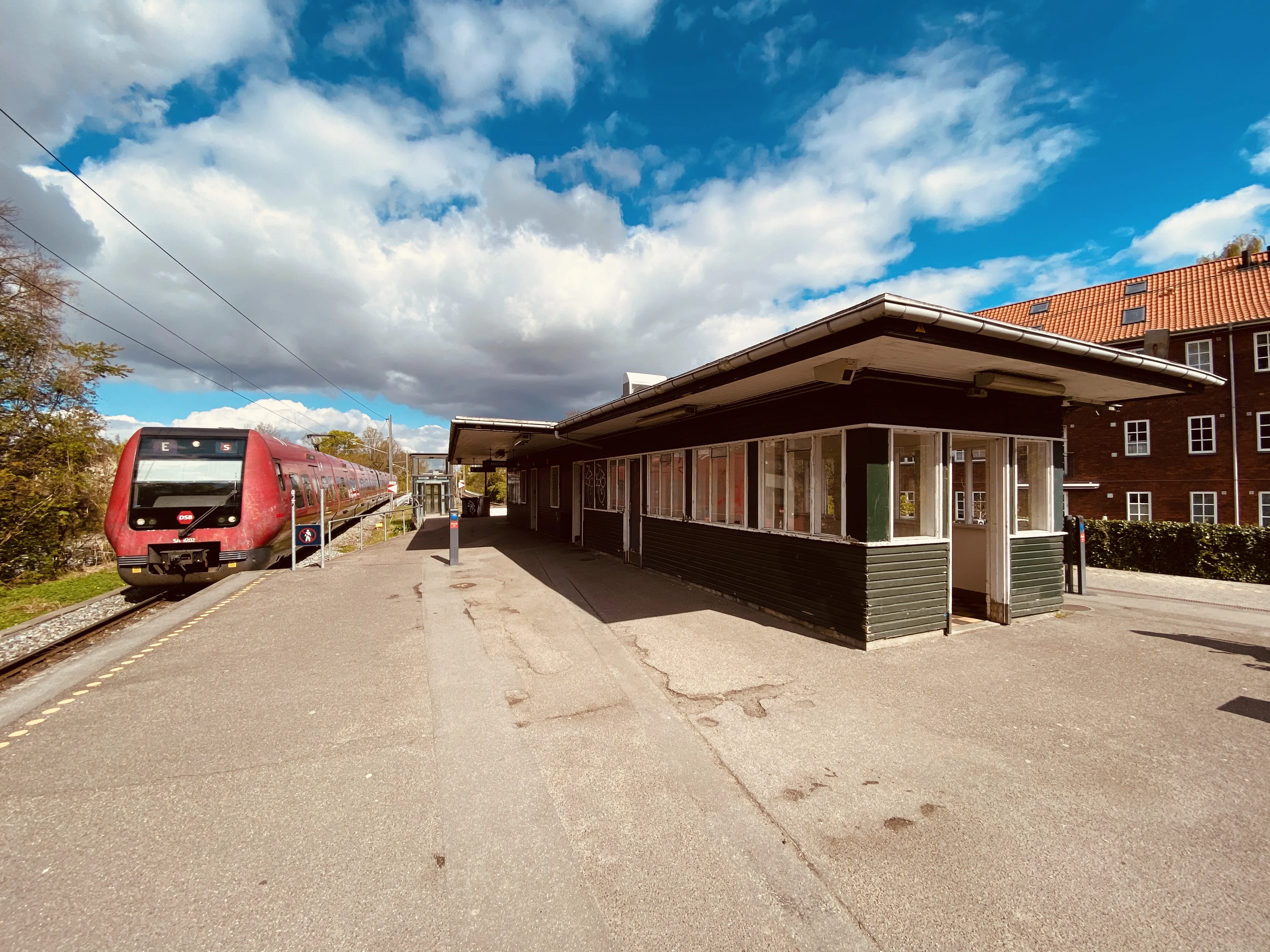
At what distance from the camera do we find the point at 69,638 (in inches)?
263

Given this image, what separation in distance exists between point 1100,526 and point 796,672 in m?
11.7

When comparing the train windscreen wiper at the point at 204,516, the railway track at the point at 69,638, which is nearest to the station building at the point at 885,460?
the train windscreen wiper at the point at 204,516

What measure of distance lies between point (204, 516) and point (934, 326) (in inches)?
435

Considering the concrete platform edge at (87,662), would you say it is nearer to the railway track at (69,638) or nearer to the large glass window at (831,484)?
the railway track at (69,638)

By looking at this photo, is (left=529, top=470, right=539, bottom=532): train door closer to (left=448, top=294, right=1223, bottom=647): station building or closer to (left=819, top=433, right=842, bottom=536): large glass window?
(left=448, top=294, right=1223, bottom=647): station building

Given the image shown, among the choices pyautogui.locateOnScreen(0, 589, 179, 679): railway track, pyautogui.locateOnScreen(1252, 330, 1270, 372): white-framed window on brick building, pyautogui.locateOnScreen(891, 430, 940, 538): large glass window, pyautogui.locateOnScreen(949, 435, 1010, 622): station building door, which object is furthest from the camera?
pyautogui.locateOnScreen(1252, 330, 1270, 372): white-framed window on brick building

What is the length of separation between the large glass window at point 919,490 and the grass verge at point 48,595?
1226 centimetres

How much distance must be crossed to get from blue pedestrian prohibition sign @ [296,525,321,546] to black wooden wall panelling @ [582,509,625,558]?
6.22 meters

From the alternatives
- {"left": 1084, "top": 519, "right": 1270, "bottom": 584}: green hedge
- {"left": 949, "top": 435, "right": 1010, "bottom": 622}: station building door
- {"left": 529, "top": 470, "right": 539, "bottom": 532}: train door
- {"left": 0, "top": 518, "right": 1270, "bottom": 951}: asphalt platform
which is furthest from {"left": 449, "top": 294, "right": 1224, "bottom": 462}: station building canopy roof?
{"left": 529, "top": 470, "right": 539, "bottom": 532}: train door

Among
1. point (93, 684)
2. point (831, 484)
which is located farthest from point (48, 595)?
point (831, 484)

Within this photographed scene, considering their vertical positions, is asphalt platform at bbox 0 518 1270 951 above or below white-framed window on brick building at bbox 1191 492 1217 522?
below

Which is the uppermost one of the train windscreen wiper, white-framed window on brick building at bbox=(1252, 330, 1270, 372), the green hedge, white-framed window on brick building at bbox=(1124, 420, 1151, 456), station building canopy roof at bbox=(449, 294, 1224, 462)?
white-framed window on brick building at bbox=(1252, 330, 1270, 372)

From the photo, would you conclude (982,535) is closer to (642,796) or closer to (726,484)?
(726,484)

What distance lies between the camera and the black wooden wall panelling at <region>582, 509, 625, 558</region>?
12.0m
